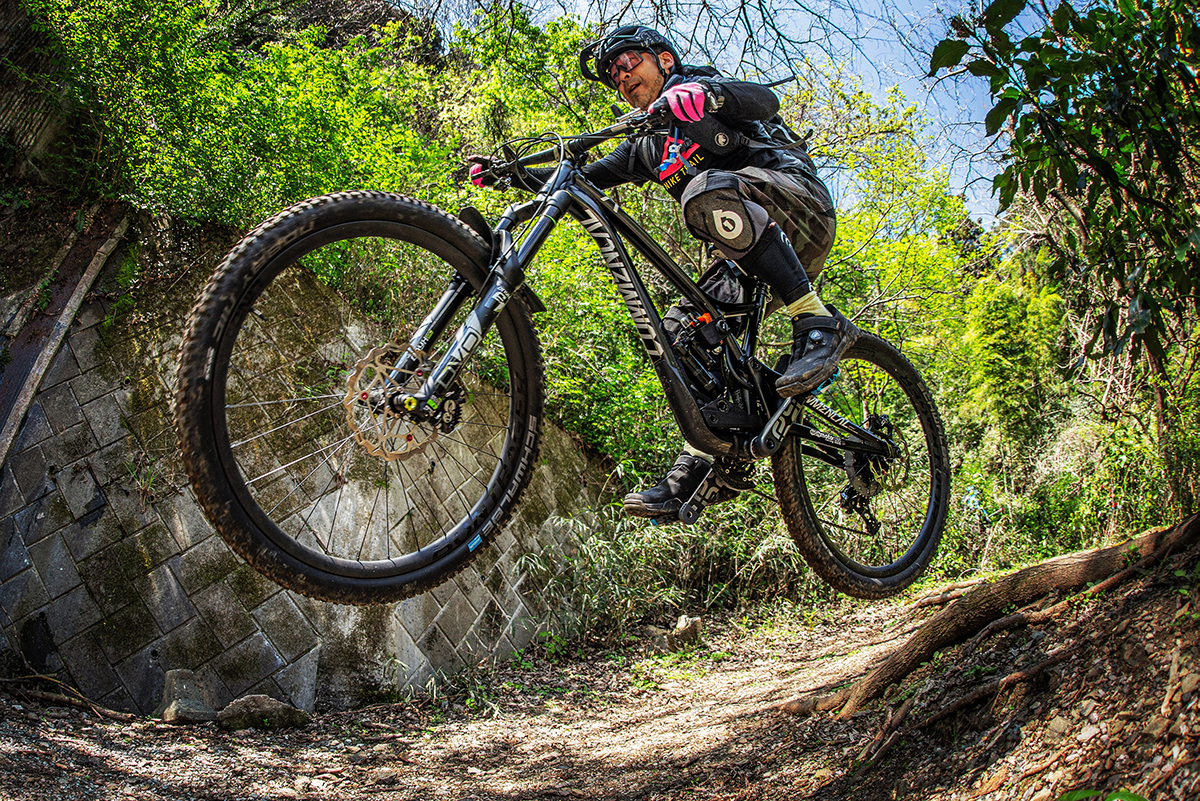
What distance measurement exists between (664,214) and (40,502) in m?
6.31

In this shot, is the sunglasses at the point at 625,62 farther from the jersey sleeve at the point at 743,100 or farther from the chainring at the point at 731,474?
the chainring at the point at 731,474

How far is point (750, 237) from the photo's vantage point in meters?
2.44

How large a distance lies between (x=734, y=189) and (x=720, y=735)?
2.24 meters

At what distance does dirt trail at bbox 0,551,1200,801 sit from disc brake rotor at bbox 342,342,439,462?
4.87 feet

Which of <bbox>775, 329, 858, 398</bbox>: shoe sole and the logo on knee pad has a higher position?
the logo on knee pad

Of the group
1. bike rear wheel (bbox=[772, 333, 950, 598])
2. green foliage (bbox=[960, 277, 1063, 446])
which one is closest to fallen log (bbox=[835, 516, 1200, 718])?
bike rear wheel (bbox=[772, 333, 950, 598])

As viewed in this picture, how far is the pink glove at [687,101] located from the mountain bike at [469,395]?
0.28 ft

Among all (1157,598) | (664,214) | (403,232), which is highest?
(664,214)

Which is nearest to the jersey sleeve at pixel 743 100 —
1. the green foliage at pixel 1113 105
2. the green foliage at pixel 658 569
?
the green foliage at pixel 1113 105

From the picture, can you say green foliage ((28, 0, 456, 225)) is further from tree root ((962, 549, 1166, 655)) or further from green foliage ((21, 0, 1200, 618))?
tree root ((962, 549, 1166, 655))

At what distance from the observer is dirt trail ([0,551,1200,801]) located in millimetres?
1639

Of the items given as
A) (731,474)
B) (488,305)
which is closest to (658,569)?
(731,474)

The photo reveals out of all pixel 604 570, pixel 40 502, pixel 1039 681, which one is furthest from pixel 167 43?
pixel 1039 681

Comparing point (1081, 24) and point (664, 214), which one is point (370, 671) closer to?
point (1081, 24)
